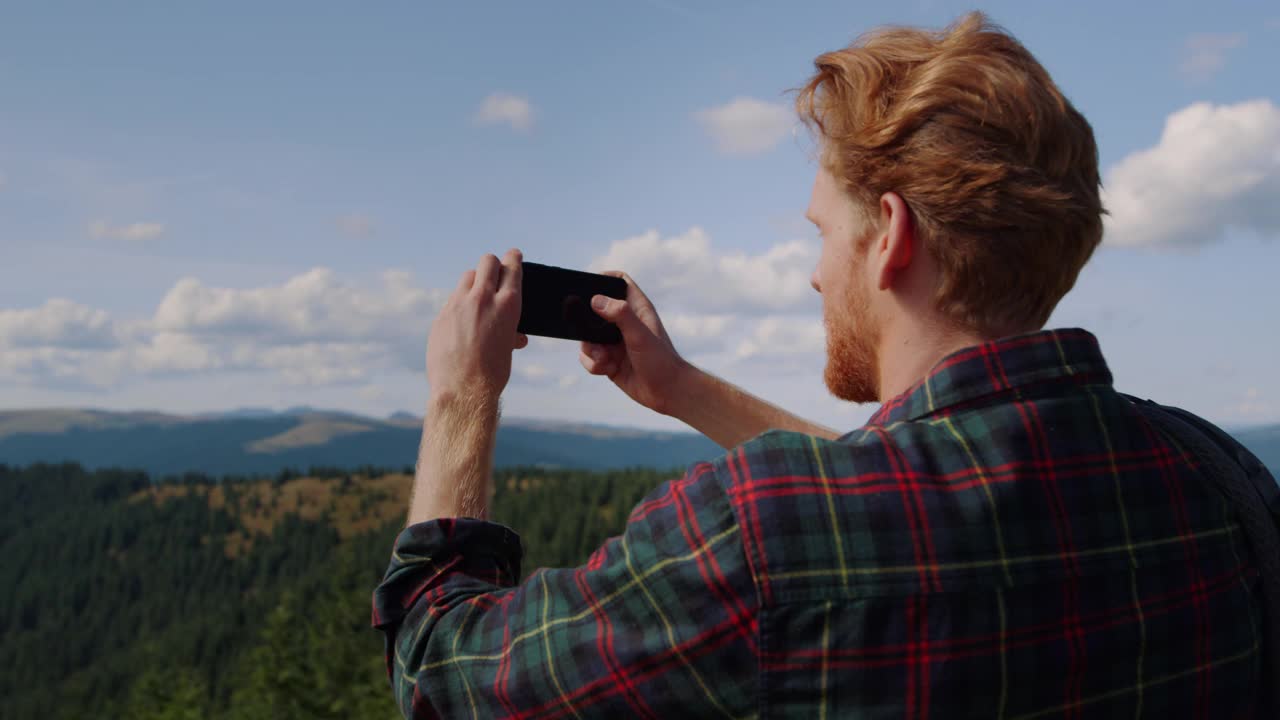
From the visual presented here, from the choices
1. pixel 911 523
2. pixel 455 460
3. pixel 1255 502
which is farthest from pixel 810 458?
pixel 1255 502

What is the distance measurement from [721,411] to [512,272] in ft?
3.33

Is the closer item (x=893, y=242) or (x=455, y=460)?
(x=893, y=242)

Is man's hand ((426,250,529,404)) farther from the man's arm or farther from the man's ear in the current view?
the man's ear

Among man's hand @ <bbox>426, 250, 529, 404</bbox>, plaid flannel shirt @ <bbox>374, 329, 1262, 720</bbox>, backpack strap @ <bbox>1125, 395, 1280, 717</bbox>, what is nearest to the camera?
plaid flannel shirt @ <bbox>374, 329, 1262, 720</bbox>

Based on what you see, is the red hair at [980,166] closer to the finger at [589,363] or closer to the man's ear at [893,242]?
the man's ear at [893,242]

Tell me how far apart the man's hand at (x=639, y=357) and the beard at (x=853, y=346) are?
87cm

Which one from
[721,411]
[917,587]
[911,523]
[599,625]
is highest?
[721,411]

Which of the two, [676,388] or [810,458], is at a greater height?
[676,388]

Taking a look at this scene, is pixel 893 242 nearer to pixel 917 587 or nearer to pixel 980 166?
pixel 980 166

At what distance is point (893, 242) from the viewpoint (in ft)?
6.60

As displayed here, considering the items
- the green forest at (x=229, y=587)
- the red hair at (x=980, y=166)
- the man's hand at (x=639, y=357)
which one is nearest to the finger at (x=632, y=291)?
the man's hand at (x=639, y=357)

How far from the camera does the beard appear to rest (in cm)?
214

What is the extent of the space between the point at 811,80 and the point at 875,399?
75cm

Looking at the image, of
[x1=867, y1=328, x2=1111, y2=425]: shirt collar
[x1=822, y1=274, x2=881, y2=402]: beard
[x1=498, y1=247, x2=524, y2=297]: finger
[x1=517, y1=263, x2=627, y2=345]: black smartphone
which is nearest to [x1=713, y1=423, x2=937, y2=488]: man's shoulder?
[x1=867, y1=328, x2=1111, y2=425]: shirt collar
